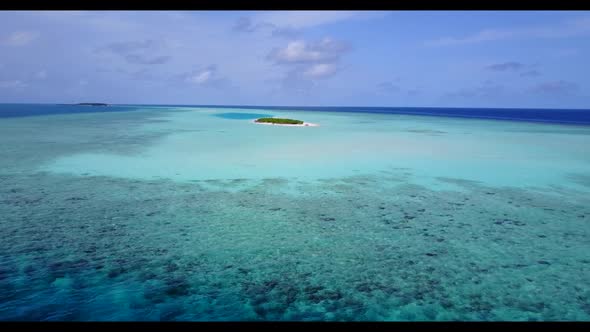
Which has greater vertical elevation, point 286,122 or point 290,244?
point 286,122

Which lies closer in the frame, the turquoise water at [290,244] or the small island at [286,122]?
the turquoise water at [290,244]

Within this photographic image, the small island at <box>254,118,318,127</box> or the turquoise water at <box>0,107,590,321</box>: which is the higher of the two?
the small island at <box>254,118,318,127</box>

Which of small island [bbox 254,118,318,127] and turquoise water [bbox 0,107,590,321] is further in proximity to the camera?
small island [bbox 254,118,318,127]

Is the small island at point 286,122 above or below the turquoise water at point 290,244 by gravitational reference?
above

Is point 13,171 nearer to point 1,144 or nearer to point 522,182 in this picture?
point 1,144

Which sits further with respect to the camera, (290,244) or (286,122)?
(286,122)

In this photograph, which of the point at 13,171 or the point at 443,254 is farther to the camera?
the point at 13,171
